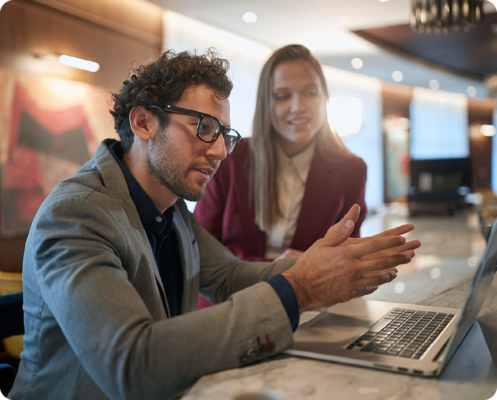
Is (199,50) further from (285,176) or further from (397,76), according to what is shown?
(397,76)

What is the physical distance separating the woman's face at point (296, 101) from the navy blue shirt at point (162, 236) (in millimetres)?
732

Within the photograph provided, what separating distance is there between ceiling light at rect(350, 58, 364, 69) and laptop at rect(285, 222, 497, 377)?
7224 millimetres

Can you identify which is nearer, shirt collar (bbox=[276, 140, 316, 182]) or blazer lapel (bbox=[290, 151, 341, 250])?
blazer lapel (bbox=[290, 151, 341, 250])

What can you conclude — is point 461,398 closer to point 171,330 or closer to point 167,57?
point 171,330

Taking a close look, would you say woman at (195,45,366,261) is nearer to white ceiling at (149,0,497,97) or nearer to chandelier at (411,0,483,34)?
chandelier at (411,0,483,34)

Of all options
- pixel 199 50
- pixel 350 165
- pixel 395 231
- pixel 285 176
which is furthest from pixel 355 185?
pixel 199 50

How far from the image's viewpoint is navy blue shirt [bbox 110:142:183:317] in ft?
3.98

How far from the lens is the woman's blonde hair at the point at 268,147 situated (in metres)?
1.84

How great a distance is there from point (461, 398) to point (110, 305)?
593mm

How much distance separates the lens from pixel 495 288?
1.04 m

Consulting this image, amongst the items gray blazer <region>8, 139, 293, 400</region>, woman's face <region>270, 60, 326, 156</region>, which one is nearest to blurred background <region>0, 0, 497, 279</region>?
woman's face <region>270, 60, 326, 156</region>

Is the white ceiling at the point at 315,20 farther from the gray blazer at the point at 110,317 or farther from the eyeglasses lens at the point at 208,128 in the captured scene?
the gray blazer at the point at 110,317

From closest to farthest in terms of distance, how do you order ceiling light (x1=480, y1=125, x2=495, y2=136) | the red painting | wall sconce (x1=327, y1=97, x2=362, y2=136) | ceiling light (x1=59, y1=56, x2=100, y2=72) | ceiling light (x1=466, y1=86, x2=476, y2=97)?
the red painting
ceiling light (x1=59, y1=56, x2=100, y2=72)
wall sconce (x1=327, y1=97, x2=362, y2=136)
ceiling light (x1=466, y1=86, x2=476, y2=97)
ceiling light (x1=480, y1=125, x2=495, y2=136)

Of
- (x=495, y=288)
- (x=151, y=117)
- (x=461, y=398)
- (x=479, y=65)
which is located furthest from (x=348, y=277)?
(x=479, y=65)
